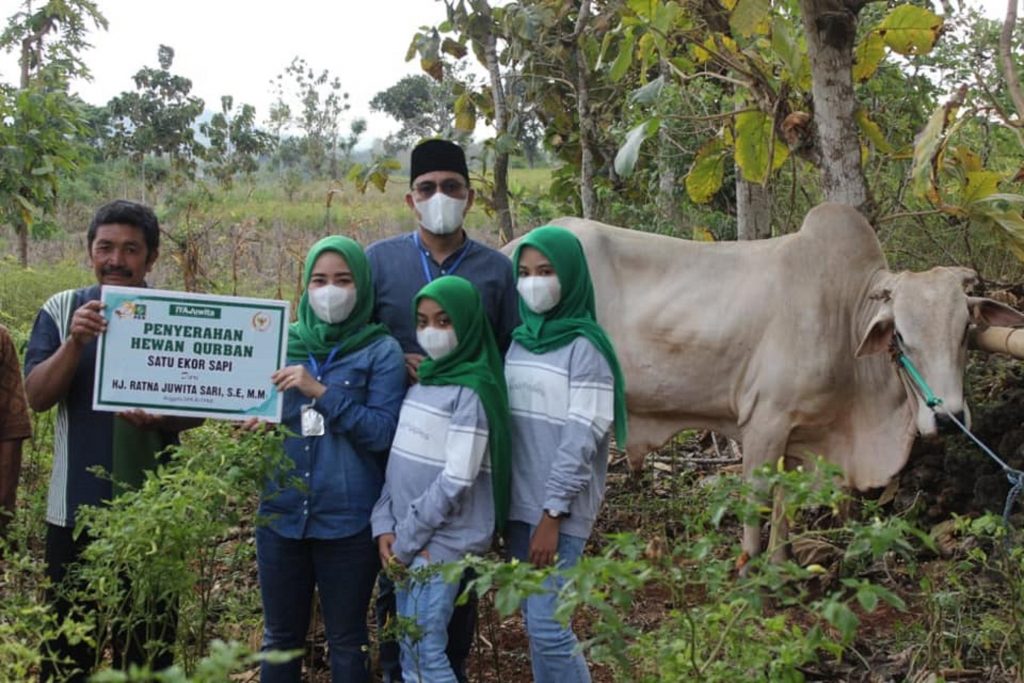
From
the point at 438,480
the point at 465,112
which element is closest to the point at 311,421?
the point at 438,480

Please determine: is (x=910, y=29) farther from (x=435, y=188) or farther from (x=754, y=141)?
(x=435, y=188)

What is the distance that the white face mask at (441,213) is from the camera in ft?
11.9

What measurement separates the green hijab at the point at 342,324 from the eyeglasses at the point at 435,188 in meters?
0.42

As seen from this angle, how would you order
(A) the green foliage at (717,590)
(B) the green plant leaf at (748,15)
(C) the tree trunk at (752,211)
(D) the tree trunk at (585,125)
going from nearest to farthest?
(A) the green foliage at (717,590) → (B) the green plant leaf at (748,15) → (C) the tree trunk at (752,211) → (D) the tree trunk at (585,125)

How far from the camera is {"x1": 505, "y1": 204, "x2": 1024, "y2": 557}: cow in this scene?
15.0 feet

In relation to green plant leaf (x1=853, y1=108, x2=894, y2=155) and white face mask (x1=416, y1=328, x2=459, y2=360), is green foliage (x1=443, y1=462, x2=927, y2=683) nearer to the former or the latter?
white face mask (x1=416, y1=328, x2=459, y2=360)

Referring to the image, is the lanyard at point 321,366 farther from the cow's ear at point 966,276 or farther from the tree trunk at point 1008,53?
A: the tree trunk at point 1008,53

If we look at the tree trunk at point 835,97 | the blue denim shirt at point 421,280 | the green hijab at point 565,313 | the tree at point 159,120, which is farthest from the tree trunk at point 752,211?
the tree at point 159,120

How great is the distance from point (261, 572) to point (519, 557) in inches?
28.9

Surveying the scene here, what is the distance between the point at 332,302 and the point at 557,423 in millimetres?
715

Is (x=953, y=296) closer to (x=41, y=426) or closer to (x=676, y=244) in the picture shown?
(x=676, y=244)

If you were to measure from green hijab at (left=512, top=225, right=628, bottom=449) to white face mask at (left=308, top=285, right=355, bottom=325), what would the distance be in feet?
1.65

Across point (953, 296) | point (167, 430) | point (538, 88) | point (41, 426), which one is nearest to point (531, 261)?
point (167, 430)

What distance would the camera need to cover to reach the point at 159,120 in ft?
74.7
